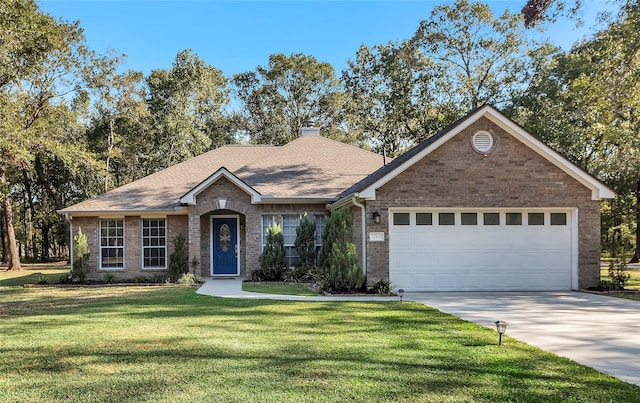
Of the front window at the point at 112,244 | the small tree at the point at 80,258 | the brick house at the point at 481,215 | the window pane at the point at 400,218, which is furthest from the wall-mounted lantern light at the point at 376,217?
the small tree at the point at 80,258

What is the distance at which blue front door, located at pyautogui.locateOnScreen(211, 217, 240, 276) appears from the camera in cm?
1822

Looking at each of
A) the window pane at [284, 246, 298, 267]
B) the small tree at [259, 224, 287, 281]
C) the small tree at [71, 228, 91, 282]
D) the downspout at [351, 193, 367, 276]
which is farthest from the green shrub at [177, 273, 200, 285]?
the downspout at [351, 193, 367, 276]

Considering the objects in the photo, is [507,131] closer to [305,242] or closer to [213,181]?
[305,242]

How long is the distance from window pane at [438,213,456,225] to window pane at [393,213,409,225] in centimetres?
95

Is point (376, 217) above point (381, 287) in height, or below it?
above

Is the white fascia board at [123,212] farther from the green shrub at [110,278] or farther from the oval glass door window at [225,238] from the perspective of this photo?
the green shrub at [110,278]

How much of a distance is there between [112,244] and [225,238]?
4.21 metres

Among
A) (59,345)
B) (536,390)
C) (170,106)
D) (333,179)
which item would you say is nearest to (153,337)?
(59,345)

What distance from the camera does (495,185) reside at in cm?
1379

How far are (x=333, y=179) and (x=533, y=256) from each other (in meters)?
8.01

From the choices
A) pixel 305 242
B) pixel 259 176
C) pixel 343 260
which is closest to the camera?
pixel 343 260

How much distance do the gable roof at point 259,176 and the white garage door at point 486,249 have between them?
447 centimetres

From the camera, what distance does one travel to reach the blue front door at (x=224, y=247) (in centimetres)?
1822

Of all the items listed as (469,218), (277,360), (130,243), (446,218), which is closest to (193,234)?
(130,243)
